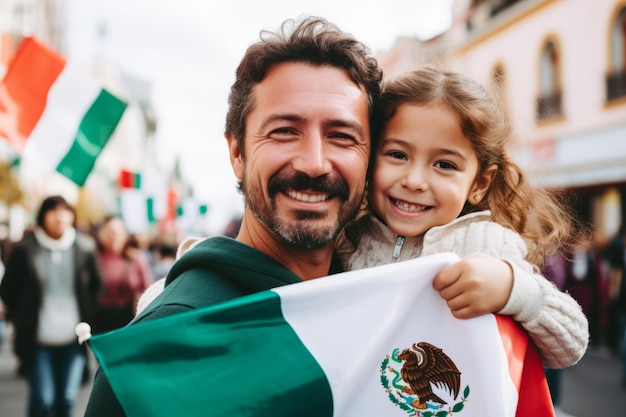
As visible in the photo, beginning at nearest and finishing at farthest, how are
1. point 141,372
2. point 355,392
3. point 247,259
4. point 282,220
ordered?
point 141,372, point 355,392, point 247,259, point 282,220

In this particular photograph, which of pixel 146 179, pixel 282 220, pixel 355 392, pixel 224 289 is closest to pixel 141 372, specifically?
pixel 224 289

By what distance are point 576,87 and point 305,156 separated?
1472 centimetres

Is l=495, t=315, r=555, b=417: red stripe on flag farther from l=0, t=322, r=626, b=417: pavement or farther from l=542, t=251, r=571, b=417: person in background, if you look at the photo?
l=0, t=322, r=626, b=417: pavement

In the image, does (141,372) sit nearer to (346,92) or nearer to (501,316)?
(501,316)

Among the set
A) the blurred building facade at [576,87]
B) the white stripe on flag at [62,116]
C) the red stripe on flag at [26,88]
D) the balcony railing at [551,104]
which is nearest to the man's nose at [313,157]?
the white stripe on flag at [62,116]

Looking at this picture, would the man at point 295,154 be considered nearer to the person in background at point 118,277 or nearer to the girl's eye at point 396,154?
the girl's eye at point 396,154

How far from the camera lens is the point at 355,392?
160 cm

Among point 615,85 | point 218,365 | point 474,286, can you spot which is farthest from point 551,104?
point 218,365

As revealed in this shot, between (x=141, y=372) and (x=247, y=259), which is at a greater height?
(x=247, y=259)

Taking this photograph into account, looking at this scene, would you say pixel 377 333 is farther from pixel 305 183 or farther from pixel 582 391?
pixel 582 391

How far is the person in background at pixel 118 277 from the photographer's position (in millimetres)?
7332

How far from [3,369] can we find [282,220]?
8.62 meters

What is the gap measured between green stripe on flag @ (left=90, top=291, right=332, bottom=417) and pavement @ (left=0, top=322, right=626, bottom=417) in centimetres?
542

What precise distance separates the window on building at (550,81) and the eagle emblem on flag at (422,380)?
1503cm
